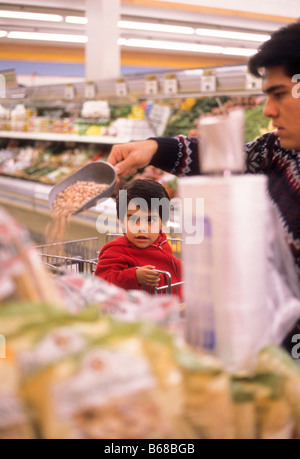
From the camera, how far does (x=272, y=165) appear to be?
1.55 metres

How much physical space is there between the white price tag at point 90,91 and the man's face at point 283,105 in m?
5.36

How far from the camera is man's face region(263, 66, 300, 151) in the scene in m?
1.24

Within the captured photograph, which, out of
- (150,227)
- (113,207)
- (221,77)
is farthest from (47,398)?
(221,77)

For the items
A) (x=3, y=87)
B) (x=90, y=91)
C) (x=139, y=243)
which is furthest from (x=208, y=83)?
(x=3, y=87)

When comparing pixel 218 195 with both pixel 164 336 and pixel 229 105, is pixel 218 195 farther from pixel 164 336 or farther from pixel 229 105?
pixel 229 105

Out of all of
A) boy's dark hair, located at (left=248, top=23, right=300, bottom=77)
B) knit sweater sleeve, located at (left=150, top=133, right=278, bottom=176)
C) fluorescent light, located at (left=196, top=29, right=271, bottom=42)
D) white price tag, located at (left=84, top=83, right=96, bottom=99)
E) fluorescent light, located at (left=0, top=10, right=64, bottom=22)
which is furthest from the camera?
fluorescent light, located at (left=196, top=29, right=271, bottom=42)

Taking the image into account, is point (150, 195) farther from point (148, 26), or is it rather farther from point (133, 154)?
point (148, 26)

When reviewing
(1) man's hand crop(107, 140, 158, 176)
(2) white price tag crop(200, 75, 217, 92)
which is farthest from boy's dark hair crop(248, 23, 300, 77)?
(2) white price tag crop(200, 75, 217, 92)

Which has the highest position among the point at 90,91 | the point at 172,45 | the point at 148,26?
the point at 172,45

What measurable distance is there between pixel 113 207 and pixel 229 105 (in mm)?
1546

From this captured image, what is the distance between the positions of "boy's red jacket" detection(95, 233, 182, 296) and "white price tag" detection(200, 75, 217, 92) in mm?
2820

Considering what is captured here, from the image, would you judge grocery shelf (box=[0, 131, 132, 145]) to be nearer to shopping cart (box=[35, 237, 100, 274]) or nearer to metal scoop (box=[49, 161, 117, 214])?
shopping cart (box=[35, 237, 100, 274])

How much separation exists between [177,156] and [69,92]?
5.46m

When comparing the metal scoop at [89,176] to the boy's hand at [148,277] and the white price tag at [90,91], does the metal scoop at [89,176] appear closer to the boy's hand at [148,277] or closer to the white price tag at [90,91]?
the boy's hand at [148,277]
